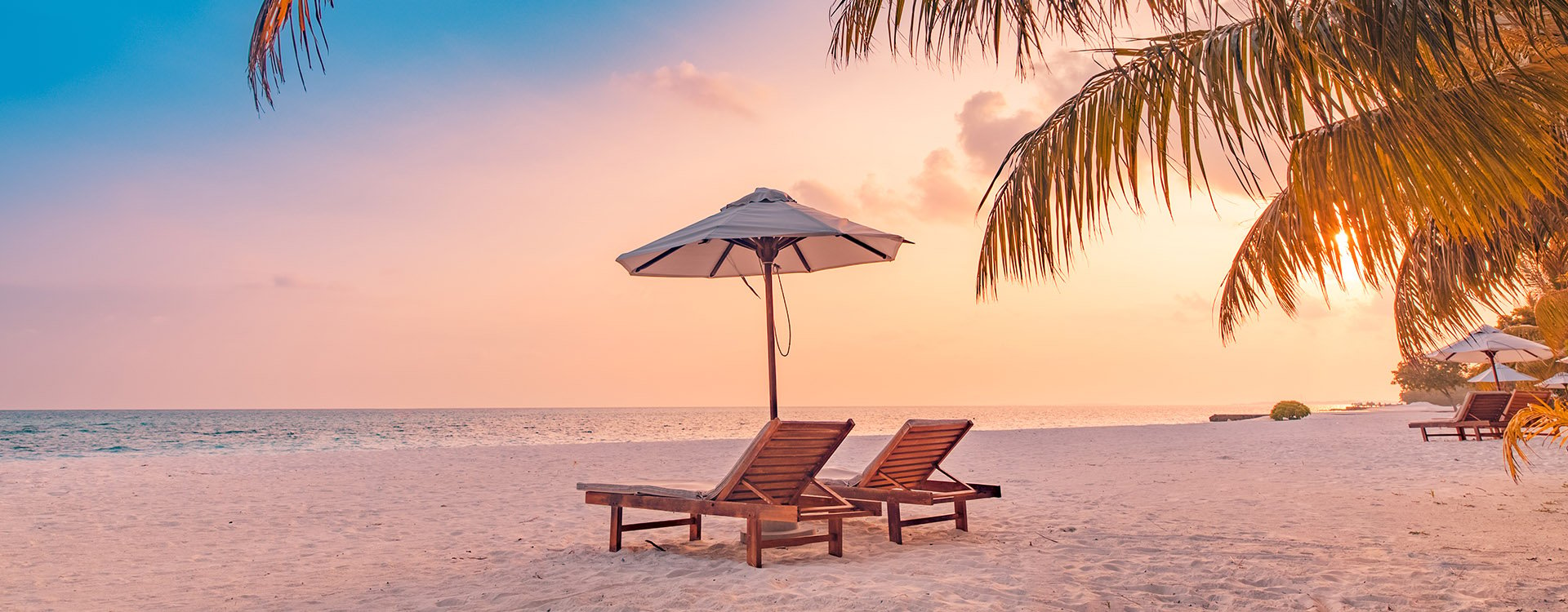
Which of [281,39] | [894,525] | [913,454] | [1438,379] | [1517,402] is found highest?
[1438,379]

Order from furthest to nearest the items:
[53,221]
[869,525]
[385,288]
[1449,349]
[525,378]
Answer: [525,378], [385,288], [53,221], [1449,349], [869,525]

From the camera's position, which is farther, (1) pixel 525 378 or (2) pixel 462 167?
(1) pixel 525 378

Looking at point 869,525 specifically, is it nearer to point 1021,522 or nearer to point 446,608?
point 1021,522

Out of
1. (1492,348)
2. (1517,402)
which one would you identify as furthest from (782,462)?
(1492,348)

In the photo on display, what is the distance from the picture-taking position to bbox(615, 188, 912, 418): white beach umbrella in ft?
15.2

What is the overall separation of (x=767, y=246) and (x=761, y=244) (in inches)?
1.7

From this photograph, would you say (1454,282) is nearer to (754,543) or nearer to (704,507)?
(754,543)

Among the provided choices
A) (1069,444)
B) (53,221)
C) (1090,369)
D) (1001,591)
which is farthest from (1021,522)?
(1090,369)

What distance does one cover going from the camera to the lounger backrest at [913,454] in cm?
511

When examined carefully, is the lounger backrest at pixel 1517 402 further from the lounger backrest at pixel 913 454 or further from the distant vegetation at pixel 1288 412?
the distant vegetation at pixel 1288 412

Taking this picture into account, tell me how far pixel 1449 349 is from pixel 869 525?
1400 cm

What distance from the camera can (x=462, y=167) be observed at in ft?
57.4

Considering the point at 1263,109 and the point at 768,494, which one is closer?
the point at 1263,109

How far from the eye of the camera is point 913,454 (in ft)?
17.3
